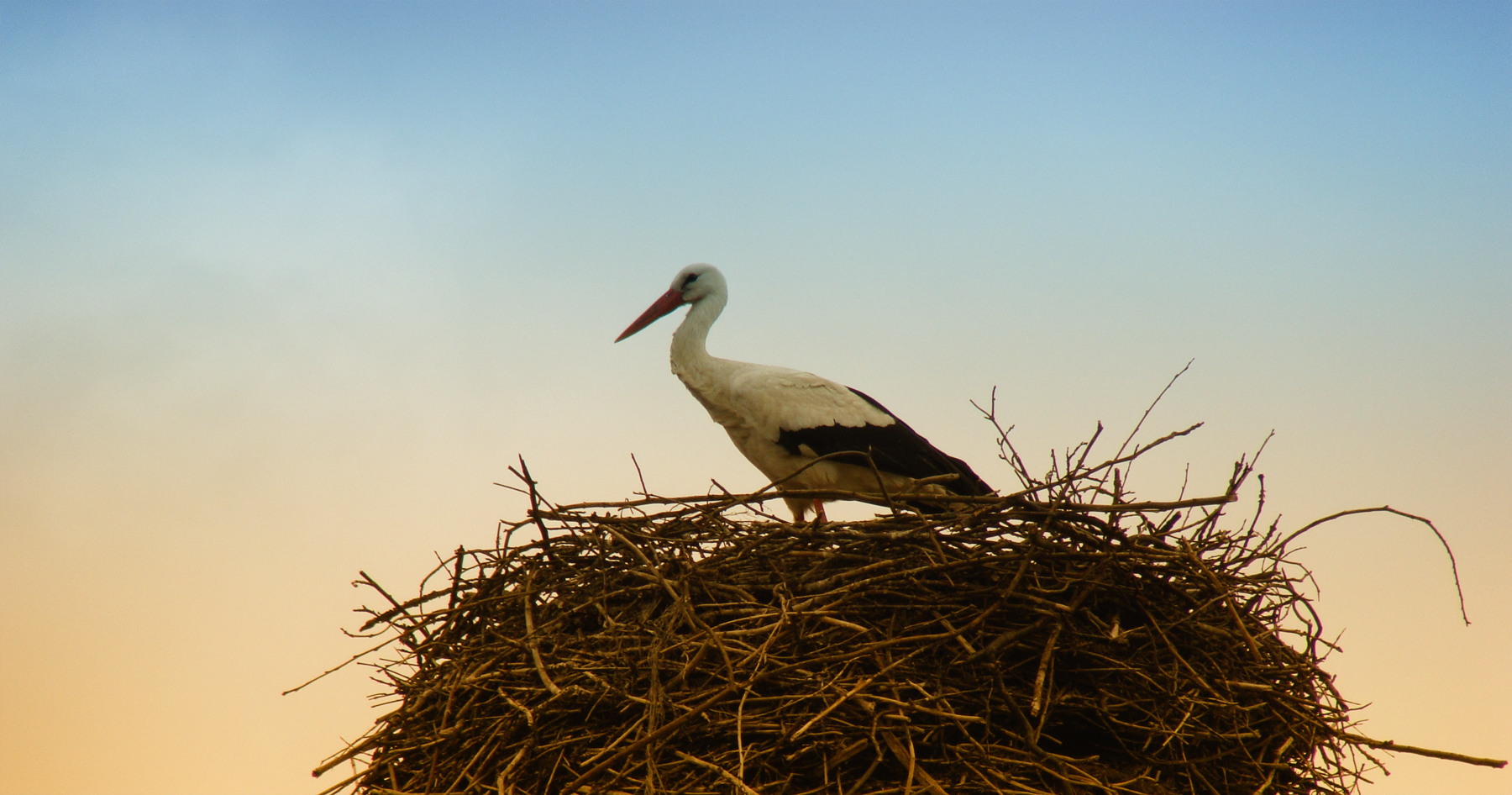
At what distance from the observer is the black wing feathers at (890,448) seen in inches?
168

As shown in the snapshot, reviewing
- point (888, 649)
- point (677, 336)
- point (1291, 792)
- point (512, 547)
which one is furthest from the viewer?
point (677, 336)

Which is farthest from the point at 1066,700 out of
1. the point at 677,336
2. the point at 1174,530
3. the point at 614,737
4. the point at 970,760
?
the point at 677,336

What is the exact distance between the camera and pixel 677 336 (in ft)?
15.6

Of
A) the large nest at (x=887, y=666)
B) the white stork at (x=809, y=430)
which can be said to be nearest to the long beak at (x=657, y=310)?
the white stork at (x=809, y=430)

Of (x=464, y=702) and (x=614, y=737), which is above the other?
(x=464, y=702)

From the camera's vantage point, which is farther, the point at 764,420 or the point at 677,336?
the point at 677,336

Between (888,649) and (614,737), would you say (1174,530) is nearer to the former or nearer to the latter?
(888,649)

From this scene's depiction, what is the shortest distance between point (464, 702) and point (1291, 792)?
2.16 meters

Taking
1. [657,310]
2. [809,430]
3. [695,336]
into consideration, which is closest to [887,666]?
[809,430]

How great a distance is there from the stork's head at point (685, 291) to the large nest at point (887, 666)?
222cm

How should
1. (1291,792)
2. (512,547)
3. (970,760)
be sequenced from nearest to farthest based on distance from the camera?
(970,760) → (1291,792) → (512,547)

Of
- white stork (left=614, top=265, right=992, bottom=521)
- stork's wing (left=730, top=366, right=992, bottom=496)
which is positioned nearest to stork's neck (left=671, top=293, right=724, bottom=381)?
white stork (left=614, top=265, right=992, bottom=521)

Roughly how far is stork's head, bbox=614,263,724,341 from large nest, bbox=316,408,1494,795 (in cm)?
222

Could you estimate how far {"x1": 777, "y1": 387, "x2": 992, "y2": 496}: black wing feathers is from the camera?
427 cm
